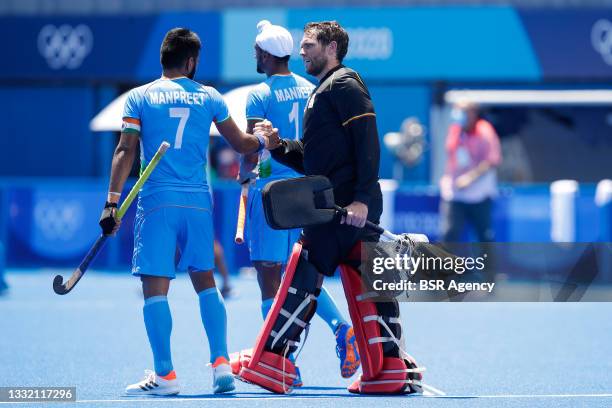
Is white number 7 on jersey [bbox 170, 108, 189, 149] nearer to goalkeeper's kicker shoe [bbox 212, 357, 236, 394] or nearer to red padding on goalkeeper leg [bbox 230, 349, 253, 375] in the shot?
goalkeeper's kicker shoe [bbox 212, 357, 236, 394]

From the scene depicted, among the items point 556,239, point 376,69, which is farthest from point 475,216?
point 376,69

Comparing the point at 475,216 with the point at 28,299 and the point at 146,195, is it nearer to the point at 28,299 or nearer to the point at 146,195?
the point at 28,299

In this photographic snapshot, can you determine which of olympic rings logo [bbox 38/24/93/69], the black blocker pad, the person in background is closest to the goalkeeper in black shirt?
the black blocker pad

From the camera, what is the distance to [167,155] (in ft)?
24.1

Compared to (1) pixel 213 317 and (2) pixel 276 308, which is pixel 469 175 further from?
(2) pixel 276 308

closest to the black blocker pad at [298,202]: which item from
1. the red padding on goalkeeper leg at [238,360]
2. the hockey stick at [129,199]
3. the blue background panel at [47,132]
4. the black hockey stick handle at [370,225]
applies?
the black hockey stick handle at [370,225]

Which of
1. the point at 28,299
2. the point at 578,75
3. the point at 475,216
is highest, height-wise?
the point at 578,75

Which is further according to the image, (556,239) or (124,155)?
(556,239)

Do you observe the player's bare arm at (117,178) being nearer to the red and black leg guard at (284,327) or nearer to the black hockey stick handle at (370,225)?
the red and black leg guard at (284,327)

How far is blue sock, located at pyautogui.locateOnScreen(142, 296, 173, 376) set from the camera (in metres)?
7.23

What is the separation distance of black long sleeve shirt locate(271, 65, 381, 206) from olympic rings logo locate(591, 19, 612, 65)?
1211 centimetres

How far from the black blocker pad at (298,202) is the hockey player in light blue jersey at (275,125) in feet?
3.87

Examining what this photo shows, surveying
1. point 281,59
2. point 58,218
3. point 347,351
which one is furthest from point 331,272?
point 58,218

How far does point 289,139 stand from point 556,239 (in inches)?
347
